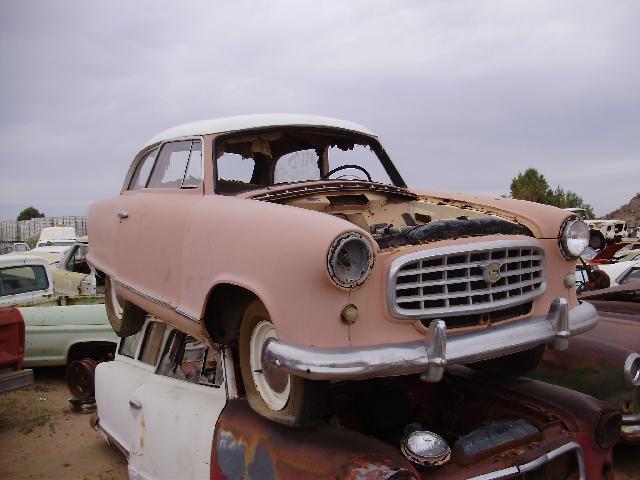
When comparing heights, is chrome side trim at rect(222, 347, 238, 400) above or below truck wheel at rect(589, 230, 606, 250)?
above

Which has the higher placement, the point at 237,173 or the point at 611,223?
the point at 237,173

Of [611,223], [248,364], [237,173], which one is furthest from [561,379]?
[611,223]

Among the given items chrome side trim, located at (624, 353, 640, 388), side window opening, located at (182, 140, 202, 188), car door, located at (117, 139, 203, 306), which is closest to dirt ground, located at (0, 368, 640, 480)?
chrome side trim, located at (624, 353, 640, 388)

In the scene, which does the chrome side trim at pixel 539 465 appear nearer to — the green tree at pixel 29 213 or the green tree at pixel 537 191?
the green tree at pixel 537 191

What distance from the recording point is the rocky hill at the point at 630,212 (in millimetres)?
43719

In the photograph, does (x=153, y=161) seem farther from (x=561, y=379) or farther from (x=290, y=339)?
(x=561, y=379)

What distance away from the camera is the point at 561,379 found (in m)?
3.96

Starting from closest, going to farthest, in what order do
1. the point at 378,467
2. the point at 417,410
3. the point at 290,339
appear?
1. the point at 378,467
2. the point at 290,339
3. the point at 417,410

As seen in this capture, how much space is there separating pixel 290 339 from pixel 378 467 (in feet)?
1.91

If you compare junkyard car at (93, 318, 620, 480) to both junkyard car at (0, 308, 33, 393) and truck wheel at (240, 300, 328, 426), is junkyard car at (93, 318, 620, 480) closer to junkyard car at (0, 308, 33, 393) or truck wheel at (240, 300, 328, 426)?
truck wheel at (240, 300, 328, 426)

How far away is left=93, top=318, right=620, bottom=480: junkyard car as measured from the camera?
2.38 metres

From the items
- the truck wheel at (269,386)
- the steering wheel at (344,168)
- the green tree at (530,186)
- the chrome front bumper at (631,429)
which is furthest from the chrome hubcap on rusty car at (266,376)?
the green tree at (530,186)

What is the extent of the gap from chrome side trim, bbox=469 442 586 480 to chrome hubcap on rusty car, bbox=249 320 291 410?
86 cm

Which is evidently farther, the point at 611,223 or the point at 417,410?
the point at 611,223
